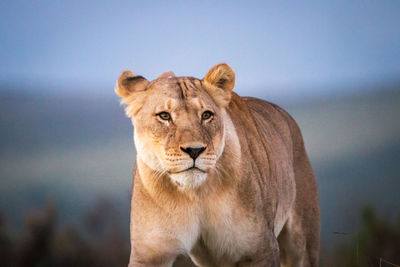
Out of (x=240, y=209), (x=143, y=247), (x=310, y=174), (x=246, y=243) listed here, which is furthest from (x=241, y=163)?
(x=310, y=174)

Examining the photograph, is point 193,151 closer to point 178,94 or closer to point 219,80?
point 178,94

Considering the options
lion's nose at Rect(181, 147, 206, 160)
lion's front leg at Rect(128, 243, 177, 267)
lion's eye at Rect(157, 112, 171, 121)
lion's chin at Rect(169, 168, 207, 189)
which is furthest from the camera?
lion's front leg at Rect(128, 243, 177, 267)

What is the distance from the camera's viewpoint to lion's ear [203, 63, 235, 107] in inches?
168

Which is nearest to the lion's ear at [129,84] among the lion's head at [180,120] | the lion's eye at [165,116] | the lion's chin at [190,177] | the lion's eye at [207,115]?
the lion's head at [180,120]

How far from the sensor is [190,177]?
378 centimetres

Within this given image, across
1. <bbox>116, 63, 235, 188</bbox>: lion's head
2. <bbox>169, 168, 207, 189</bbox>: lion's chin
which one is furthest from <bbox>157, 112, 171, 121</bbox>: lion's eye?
<bbox>169, 168, 207, 189</bbox>: lion's chin

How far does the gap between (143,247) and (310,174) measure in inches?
100.0

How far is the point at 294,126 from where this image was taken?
6383 millimetres

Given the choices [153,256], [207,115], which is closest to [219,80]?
[207,115]

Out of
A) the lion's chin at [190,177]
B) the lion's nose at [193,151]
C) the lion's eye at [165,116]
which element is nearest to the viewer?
the lion's nose at [193,151]

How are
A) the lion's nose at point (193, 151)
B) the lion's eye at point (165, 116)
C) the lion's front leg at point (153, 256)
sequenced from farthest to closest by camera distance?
1. the lion's front leg at point (153, 256)
2. the lion's eye at point (165, 116)
3. the lion's nose at point (193, 151)

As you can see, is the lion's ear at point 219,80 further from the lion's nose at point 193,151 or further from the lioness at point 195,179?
the lion's nose at point 193,151

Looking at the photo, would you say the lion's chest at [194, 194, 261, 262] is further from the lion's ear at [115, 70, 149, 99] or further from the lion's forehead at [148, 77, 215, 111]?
the lion's ear at [115, 70, 149, 99]

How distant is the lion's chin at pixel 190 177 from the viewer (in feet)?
12.3
